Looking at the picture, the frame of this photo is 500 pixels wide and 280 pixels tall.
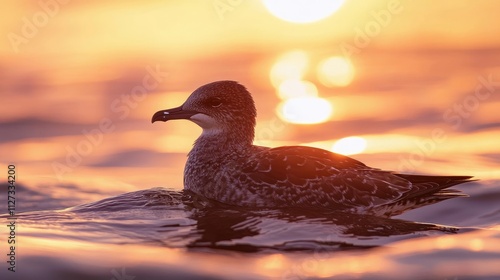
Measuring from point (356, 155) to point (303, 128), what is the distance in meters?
1.78

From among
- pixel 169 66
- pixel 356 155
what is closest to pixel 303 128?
pixel 356 155

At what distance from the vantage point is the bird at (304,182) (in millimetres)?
13180

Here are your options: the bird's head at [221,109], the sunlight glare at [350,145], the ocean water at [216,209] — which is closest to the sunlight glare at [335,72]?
the ocean water at [216,209]

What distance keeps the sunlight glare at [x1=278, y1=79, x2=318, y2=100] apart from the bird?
17.4 ft

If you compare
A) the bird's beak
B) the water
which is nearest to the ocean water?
the water

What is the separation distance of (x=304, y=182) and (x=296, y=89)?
6891mm

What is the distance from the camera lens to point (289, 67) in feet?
70.0

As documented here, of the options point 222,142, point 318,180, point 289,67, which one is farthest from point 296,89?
point 318,180

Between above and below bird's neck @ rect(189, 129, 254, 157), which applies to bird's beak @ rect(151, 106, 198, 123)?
above

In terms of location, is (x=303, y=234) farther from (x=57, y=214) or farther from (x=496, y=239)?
(x=57, y=214)

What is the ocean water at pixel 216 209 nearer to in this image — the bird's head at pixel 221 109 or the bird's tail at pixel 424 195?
the bird's tail at pixel 424 195

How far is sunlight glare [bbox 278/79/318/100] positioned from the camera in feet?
64.4

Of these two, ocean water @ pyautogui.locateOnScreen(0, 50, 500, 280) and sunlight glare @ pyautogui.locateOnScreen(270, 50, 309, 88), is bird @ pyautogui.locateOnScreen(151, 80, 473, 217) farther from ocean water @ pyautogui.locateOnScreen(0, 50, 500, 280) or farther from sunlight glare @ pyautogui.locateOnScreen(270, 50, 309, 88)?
sunlight glare @ pyautogui.locateOnScreen(270, 50, 309, 88)

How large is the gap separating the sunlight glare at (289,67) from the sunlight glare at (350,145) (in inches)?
127
